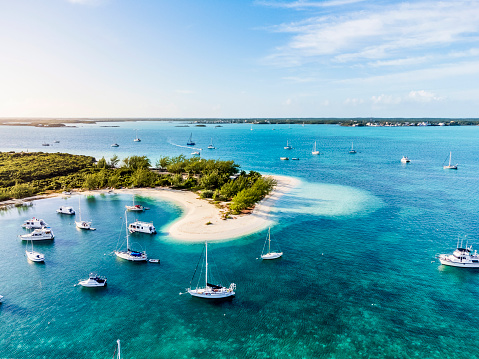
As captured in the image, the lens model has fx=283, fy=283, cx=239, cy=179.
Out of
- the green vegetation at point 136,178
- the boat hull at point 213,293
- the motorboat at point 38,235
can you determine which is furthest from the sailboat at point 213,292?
the motorboat at point 38,235

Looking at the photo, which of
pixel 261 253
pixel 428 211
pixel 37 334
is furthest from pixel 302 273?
pixel 428 211

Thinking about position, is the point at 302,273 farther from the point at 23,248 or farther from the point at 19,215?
the point at 19,215

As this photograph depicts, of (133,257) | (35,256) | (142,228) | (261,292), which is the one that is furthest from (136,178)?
(261,292)

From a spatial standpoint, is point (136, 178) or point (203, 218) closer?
point (203, 218)

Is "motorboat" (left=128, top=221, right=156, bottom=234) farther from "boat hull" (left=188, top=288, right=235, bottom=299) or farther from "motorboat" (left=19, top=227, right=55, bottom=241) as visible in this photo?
"boat hull" (left=188, top=288, right=235, bottom=299)

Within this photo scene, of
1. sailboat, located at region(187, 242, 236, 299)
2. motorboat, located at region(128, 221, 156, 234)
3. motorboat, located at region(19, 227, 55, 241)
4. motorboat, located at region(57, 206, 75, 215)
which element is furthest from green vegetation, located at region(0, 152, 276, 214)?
motorboat, located at region(19, 227, 55, 241)

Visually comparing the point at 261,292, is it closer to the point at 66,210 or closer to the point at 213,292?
the point at 213,292
